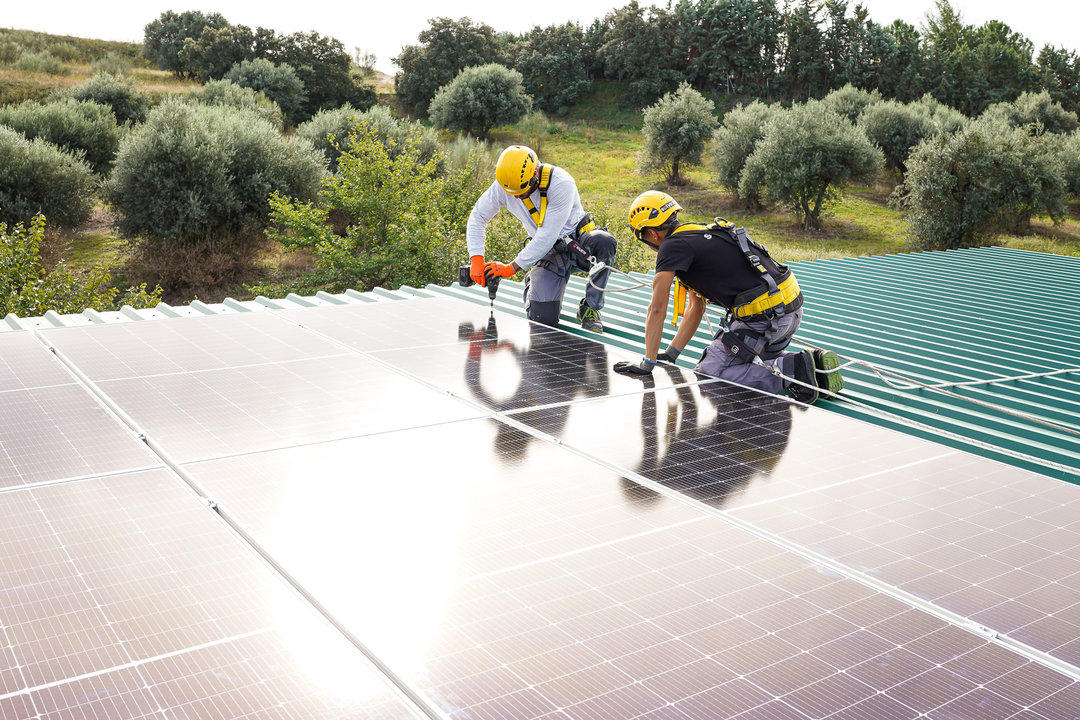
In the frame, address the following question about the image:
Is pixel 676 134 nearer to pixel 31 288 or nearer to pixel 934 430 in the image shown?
pixel 31 288

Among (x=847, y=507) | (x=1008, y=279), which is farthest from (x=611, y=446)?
(x=1008, y=279)

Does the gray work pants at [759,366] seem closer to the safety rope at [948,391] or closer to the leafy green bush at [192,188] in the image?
the safety rope at [948,391]

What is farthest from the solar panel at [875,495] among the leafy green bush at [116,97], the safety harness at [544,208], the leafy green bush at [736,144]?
the leafy green bush at [116,97]

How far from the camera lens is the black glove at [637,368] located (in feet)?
22.5

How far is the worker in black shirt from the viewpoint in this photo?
23.9 feet

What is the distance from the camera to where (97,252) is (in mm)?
28750

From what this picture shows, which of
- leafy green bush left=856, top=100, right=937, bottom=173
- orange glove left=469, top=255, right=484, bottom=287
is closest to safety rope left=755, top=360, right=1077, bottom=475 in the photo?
orange glove left=469, top=255, right=484, bottom=287

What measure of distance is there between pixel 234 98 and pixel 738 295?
41.4m

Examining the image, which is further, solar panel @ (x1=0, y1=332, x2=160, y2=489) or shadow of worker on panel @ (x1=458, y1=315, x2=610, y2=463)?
shadow of worker on panel @ (x1=458, y1=315, x2=610, y2=463)

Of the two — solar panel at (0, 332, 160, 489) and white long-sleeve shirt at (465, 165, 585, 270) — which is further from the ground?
white long-sleeve shirt at (465, 165, 585, 270)

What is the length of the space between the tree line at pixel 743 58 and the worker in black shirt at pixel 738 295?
56.2m

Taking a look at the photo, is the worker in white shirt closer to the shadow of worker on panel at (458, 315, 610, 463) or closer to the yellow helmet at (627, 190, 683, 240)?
the shadow of worker on panel at (458, 315, 610, 463)

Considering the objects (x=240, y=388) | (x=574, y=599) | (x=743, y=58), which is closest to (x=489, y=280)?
(x=240, y=388)

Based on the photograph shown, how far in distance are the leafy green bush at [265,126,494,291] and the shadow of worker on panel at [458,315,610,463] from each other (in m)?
16.8
